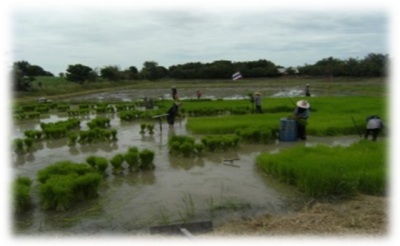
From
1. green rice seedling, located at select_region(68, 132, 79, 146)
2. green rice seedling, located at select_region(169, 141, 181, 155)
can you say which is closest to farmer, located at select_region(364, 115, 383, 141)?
green rice seedling, located at select_region(169, 141, 181, 155)

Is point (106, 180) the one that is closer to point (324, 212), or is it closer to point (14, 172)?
point (14, 172)

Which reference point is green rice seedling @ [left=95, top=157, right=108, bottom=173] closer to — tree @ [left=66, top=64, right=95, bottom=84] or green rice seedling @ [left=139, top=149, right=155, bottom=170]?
green rice seedling @ [left=139, top=149, right=155, bottom=170]

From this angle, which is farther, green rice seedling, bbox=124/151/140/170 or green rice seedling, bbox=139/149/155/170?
green rice seedling, bbox=139/149/155/170

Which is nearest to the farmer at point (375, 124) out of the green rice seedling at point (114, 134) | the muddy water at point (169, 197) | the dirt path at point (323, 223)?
the muddy water at point (169, 197)

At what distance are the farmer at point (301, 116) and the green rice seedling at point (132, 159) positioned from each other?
5.28 metres

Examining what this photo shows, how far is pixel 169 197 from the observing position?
6.15 meters

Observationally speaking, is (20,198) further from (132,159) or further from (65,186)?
(132,159)

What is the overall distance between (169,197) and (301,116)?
604 centimetres

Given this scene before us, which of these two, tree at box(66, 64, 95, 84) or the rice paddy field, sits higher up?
tree at box(66, 64, 95, 84)

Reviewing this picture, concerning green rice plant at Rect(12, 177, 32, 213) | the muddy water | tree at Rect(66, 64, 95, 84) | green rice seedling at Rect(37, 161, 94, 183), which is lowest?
the muddy water

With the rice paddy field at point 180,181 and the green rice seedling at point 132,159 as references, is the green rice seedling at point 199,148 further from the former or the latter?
the green rice seedling at point 132,159

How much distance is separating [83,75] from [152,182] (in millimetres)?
43627

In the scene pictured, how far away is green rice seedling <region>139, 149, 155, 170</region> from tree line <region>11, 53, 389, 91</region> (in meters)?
42.1

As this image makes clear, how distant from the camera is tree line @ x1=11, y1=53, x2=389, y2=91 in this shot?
167 ft
